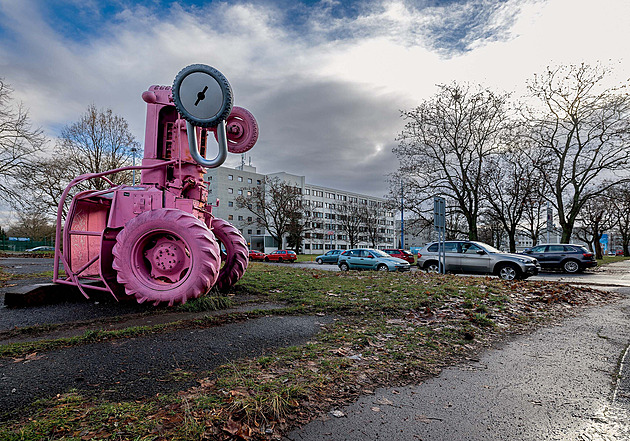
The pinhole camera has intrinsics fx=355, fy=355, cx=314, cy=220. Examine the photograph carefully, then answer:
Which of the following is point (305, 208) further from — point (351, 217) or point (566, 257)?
point (566, 257)

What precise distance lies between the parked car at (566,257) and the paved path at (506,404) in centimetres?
2008

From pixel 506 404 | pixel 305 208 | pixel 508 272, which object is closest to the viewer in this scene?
pixel 506 404

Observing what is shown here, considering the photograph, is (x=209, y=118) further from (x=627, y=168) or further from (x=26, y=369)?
(x=627, y=168)

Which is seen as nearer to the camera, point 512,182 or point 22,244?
point 512,182

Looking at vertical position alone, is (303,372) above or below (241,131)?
below

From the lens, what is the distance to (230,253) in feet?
23.3

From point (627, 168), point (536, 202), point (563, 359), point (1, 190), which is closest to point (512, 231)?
point (536, 202)

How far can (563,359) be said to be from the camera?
4.29 meters

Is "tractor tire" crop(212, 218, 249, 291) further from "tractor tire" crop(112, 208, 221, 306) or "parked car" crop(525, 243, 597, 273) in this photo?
"parked car" crop(525, 243, 597, 273)

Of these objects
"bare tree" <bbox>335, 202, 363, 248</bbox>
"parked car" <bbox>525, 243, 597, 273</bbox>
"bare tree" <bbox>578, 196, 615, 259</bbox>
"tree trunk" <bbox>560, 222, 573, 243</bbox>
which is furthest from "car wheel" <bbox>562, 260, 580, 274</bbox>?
"bare tree" <bbox>335, 202, 363, 248</bbox>

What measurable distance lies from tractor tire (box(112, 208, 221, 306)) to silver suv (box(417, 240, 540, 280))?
42.9 ft

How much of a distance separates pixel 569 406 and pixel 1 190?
27.1 m

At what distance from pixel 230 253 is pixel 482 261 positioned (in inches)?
492

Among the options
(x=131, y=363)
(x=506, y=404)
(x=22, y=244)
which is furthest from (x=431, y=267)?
(x=22, y=244)
